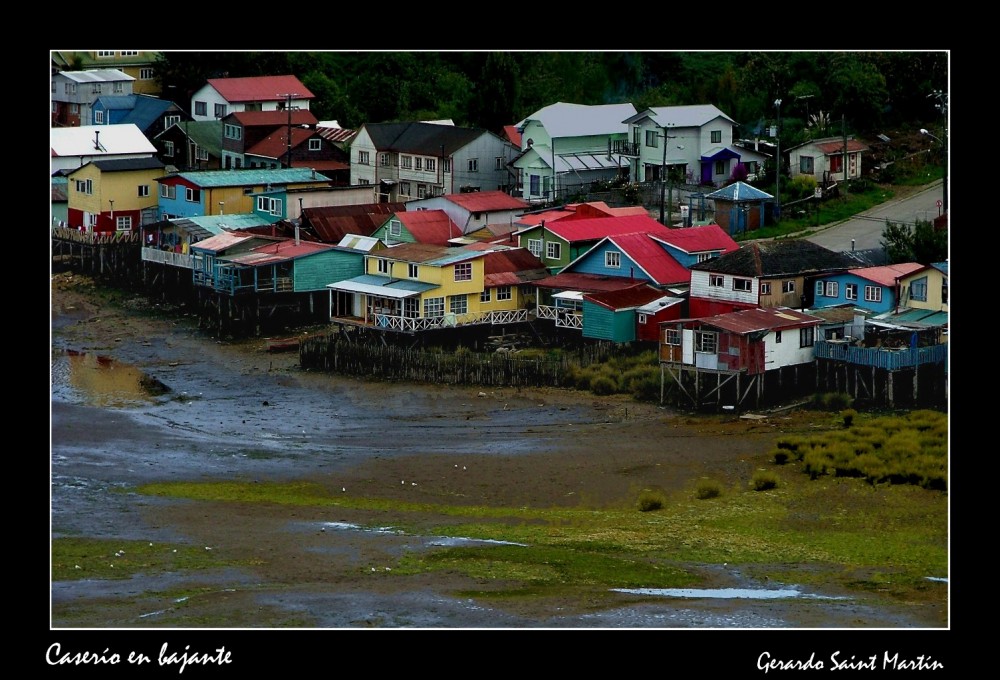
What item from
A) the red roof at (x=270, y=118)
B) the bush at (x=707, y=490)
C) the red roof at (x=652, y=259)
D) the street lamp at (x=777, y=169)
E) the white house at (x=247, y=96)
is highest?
the white house at (x=247, y=96)

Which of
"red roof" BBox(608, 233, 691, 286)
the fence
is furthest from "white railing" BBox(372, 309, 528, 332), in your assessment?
"red roof" BBox(608, 233, 691, 286)

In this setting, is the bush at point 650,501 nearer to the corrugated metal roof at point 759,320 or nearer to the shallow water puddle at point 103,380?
the corrugated metal roof at point 759,320

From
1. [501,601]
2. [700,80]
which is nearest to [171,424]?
[501,601]

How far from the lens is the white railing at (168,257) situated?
68062 mm

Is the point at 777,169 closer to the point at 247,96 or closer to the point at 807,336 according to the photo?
the point at 807,336

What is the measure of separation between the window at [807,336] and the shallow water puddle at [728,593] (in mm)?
16440

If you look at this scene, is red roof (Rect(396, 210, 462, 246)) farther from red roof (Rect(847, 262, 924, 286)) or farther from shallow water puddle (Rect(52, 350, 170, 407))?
red roof (Rect(847, 262, 924, 286))

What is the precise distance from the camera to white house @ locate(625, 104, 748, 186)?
243ft

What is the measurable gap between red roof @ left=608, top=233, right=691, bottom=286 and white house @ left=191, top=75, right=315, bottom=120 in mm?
25279

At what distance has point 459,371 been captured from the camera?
57219 millimetres

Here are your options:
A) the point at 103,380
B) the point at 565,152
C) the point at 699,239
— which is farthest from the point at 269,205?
the point at 699,239

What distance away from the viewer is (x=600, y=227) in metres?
65.2

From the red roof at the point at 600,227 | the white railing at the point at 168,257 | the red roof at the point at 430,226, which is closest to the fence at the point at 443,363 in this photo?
the red roof at the point at 600,227

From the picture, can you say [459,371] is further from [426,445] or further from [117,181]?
[117,181]
